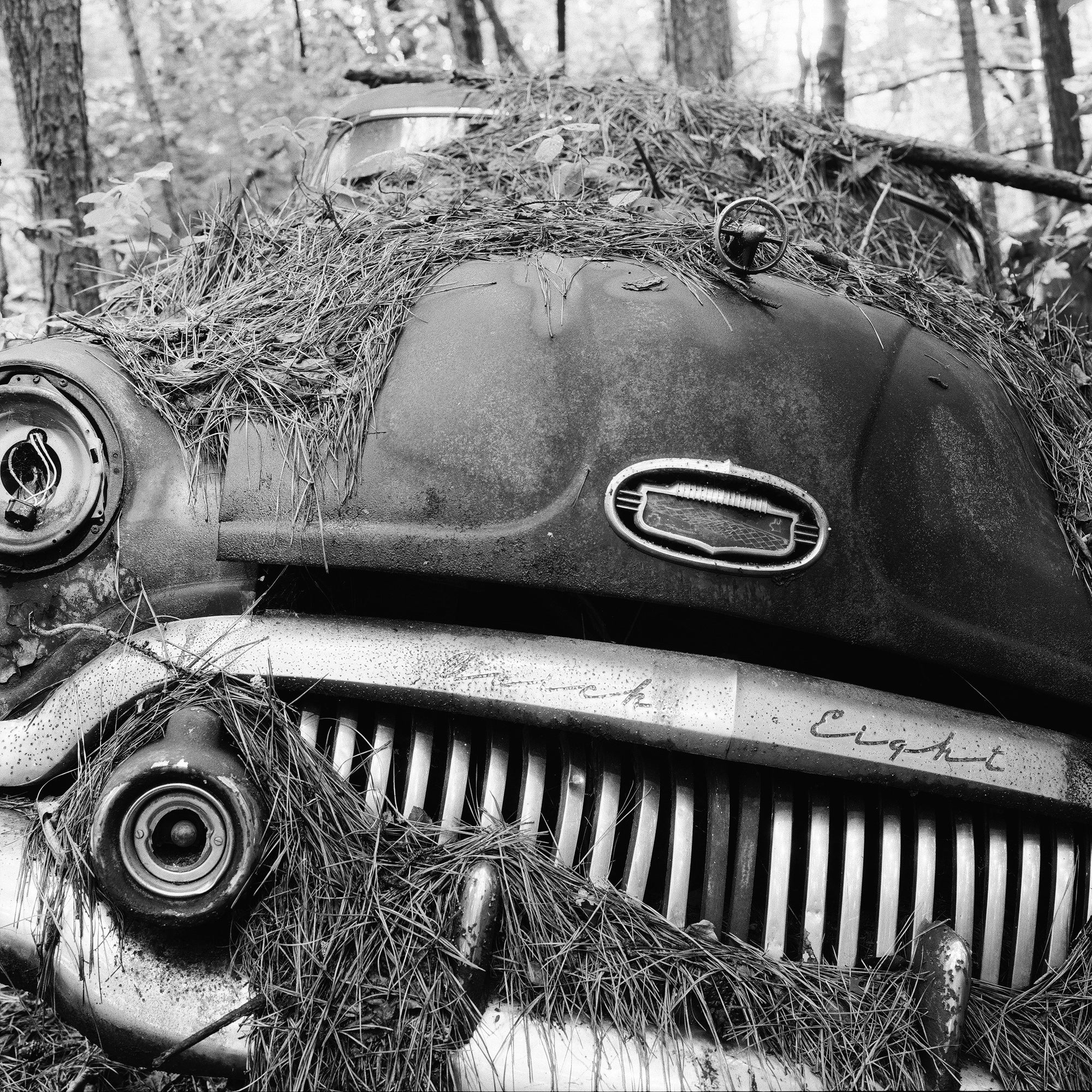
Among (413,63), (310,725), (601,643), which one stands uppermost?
(413,63)

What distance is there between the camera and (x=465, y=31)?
22.6 feet

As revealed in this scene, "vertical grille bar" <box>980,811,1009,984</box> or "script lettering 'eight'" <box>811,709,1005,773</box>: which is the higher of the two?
"script lettering 'eight'" <box>811,709,1005,773</box>

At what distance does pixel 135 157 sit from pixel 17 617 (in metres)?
7.91

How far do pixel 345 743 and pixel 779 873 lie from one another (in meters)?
0.70

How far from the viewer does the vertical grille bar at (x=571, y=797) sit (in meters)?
1.59

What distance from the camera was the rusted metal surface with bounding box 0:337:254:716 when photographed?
1732 millimetres

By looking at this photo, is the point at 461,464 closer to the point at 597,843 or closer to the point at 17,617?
the point at 597,843

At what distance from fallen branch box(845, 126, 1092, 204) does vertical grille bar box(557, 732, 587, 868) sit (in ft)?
8.17

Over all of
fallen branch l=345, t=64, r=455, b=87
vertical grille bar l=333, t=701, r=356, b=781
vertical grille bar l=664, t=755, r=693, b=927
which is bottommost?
vertical grille bar l=664, t=755, r=693, b=927

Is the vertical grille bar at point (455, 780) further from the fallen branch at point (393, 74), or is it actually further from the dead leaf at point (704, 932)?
the fallen branch at point (393, 74)

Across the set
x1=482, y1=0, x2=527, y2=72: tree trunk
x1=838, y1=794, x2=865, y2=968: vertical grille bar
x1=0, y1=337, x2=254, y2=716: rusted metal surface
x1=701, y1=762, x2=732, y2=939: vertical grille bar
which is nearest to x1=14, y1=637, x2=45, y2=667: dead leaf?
x1=0, y1=337, x2=254, y2=716: rusted metal surface

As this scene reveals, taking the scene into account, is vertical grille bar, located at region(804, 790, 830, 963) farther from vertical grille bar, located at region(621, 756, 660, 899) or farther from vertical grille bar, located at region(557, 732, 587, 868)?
vertical grille bar, located at region(557, 732, 587, 868)

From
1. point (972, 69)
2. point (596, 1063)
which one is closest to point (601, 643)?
point (596, 1063)

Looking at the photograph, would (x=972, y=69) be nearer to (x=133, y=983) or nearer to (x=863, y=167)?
(x=863, y=167)
